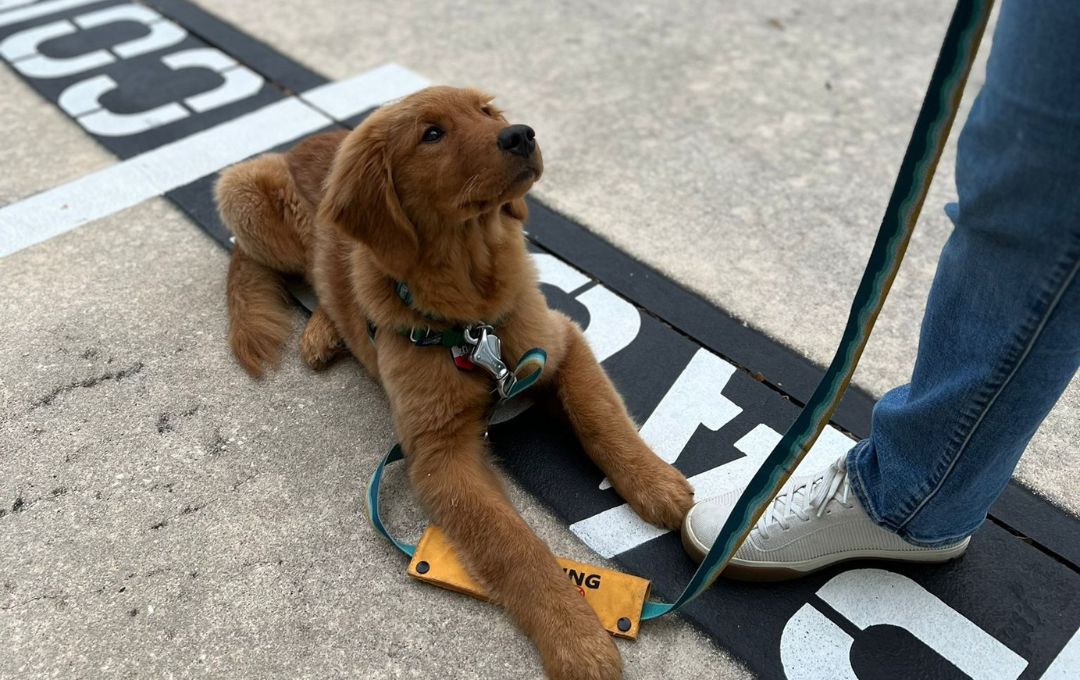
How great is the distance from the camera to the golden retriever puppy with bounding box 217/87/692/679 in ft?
6.06

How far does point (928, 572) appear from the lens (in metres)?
1.92

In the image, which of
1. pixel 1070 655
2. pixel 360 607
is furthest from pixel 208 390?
pixel 1070 655

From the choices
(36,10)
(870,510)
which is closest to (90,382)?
(870,510)

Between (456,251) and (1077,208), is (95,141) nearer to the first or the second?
(456,251)

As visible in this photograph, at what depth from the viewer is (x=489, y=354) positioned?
2059mm

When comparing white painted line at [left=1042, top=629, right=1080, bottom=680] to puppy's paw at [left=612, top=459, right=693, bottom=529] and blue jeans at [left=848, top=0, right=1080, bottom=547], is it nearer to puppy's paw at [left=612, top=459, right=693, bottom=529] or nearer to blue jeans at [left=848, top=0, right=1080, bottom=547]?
blue jeans at [left=848, top=0, right=1080, bottom=547]

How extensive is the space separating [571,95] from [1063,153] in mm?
2969

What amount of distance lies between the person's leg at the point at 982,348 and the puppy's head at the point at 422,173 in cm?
91

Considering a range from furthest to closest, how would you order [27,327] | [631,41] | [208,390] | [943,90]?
[631,41] → [27,327] → [208,390] → [943,90]

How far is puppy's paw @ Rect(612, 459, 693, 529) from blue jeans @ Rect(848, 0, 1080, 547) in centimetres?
49

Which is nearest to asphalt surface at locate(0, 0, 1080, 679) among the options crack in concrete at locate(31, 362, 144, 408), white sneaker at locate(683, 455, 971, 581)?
crack in concrete at locate(31, 362, 144, 408)

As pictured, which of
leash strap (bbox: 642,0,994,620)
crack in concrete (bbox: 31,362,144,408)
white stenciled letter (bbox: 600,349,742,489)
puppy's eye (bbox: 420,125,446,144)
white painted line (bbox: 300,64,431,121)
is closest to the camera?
leash strap (bbox: 642,0,994,620)

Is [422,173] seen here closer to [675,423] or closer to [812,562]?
[675,423]

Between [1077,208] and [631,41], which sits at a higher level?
[1077,208]
